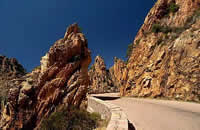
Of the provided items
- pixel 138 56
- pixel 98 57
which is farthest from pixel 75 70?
pixel 98 57

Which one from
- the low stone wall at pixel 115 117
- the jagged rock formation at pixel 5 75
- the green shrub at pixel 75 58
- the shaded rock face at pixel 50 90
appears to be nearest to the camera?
the low stone wall at pixel 115 117

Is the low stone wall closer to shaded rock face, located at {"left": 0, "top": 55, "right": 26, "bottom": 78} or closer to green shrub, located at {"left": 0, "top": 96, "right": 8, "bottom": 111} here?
green shrub, located at {"left": 0, "top": 96, "right": 8, "bottom": 111}

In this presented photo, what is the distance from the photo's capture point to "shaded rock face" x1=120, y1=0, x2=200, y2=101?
11.5 metres

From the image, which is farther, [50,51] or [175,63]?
[50,51]

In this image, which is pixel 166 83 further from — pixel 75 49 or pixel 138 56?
pixel 75 49

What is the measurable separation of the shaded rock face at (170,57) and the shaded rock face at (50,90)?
936cm

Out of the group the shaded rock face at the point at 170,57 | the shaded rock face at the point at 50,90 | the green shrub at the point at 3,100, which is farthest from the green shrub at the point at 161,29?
the green shrub at the point at 3,100

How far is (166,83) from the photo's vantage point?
13.0 meters

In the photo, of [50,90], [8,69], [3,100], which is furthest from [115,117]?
[8,69]

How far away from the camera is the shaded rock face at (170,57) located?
1145 cm

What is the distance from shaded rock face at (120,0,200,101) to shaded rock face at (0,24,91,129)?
369 inches

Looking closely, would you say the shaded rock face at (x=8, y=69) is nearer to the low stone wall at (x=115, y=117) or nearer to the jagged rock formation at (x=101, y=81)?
the jagged rock formation at (x=101, y=81)

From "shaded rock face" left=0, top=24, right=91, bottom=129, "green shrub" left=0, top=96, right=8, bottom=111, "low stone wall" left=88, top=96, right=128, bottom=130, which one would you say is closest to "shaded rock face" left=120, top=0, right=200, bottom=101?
"low stone wall" left=88, top=96, right=128, bottom=130

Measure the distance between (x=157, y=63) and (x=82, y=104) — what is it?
13.1 m
